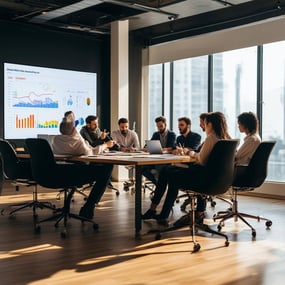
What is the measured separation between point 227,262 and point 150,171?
3.33 metres

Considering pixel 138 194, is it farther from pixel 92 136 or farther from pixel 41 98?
pixel 41 98

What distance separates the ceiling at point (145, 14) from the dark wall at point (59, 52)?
0.58 feet

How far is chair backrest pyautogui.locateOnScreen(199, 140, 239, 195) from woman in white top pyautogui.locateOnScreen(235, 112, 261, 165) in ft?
2.61

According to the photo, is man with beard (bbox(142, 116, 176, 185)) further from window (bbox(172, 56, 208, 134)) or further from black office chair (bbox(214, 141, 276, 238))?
window (bbox(172, 56, 208, 134))

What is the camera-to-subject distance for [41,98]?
8883 mm

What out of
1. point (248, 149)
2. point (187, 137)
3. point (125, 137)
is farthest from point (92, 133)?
point (248, 149)

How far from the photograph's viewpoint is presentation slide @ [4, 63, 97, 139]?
8531mm

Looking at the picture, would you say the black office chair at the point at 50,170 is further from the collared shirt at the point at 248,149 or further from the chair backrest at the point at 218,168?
the collared shirt at the point at 248,149

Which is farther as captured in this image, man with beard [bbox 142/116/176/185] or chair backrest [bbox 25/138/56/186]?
man with beard [bbox 142/116/176/185]

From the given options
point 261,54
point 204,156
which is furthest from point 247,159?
point 261,54

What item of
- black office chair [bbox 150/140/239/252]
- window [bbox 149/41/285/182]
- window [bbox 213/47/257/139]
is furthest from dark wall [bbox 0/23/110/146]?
black office chair [bbox 150/140/239/252]

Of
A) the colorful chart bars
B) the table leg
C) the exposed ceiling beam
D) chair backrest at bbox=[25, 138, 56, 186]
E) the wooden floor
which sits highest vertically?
the exposed ceiling beam

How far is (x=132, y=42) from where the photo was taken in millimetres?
9969

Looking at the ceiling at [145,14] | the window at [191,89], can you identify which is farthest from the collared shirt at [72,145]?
the window at [191,89]
